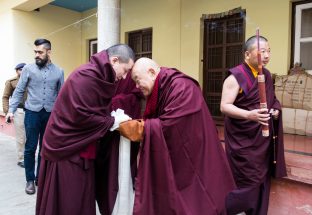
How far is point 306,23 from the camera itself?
192 inches

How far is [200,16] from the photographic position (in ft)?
20.0

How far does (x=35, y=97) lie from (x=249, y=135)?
2.61 m

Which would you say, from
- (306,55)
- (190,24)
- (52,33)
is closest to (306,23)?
(306,55)

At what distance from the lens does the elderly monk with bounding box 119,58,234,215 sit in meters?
2.13

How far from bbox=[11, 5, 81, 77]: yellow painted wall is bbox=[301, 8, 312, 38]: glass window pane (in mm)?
5834

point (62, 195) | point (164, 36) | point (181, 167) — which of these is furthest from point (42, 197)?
point (164, 36)

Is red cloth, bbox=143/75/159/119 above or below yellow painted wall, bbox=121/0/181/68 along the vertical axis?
below

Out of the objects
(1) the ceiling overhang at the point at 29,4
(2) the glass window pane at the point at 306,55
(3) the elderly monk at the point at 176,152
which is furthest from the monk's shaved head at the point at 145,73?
(1) the ceiling overhang at the point at 29,4

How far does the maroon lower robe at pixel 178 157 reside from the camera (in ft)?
6.98

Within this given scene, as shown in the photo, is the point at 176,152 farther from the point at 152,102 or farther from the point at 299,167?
the point at 299,167

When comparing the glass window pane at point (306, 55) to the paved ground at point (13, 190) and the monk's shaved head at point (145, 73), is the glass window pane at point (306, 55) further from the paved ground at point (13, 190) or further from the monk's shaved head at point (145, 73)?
the paved ground at point (13, 190)

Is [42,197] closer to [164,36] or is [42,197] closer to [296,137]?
[296,137]

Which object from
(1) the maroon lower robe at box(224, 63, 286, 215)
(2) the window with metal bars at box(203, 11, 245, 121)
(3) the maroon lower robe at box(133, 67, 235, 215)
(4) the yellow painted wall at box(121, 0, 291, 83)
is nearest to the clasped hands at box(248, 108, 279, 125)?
(1) the maroon lower robe at box(224, 63, 286, 215)

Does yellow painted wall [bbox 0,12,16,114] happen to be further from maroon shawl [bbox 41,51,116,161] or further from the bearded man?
maroon shawl [bbox 41,51,116,161]
